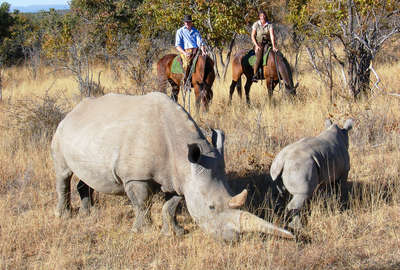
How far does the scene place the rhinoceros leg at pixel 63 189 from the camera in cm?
554

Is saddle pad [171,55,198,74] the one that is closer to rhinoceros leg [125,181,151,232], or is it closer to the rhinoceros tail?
the rhinoceros tail

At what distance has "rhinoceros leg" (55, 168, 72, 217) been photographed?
554 centimetres

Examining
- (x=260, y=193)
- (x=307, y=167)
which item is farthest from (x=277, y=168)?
(x=260, y=193)

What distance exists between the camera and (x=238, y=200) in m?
3.96

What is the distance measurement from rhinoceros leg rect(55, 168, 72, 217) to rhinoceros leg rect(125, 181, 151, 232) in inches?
45.9

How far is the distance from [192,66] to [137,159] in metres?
7.51

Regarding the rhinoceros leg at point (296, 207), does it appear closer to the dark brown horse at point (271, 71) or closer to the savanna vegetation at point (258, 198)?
the savanna vegetation at point (258, 198)

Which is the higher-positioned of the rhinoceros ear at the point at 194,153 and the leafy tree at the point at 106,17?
the leafy tree at the point at 106,17

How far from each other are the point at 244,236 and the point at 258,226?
277mm

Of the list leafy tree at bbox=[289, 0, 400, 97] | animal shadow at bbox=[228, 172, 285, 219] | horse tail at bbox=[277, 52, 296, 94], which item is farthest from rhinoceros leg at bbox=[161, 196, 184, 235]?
horse tail at bbox=[277, 52, 296, 94]

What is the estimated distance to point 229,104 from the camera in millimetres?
12477

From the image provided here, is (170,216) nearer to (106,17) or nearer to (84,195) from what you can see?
(84,195)

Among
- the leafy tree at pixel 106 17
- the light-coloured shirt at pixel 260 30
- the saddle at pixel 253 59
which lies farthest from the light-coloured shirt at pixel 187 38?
the leafy tree at pixel 106 17

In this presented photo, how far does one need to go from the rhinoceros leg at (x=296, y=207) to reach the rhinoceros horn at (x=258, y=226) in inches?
38.3
